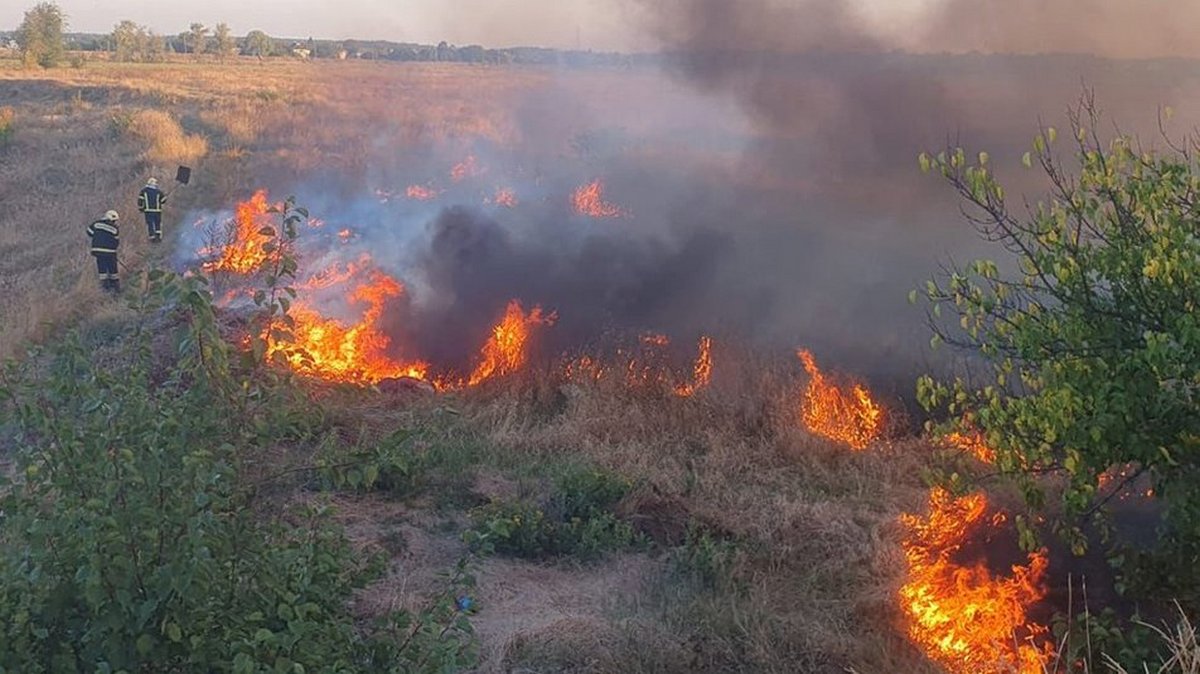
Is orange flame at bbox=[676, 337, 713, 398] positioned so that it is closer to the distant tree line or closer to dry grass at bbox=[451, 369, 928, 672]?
dry grass at bbox=[451, 369, 928, 672]

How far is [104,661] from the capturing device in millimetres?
3172

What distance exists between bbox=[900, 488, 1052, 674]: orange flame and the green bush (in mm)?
3229

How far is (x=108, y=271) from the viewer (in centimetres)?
1353

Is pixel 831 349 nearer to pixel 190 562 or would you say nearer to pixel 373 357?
pixel 373 357

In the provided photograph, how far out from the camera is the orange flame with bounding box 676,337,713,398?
1038 centimetres

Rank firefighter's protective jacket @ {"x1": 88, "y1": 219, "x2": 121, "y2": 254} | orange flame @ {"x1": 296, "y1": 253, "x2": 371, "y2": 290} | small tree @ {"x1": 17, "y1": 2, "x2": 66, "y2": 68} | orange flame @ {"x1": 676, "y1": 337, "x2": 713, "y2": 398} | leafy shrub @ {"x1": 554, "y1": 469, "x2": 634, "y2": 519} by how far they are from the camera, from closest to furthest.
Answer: leafy shrub @ {"x1": 554, "y1": 469, "x2": 634, "y2": 519}, orange flame @ {"x1": 676, "y1": 337, "x2": 713, "y2": 398}, orange flame @ {"x1": 296, "y1": 253, "x2": 371, "y2": 290}, firefighter's protective jacket @ {"x1": 88, "y1": 219, "x2": 121, "y2": 254}, small tree @ {"x1": 17, "y1": 2, "x2": 66, "y2": 68}

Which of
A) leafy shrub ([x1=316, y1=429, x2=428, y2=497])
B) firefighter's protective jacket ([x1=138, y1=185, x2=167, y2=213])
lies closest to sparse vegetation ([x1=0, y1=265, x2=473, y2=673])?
leafy shrub ([x1=316, y1=429, x2=428, y2=497])

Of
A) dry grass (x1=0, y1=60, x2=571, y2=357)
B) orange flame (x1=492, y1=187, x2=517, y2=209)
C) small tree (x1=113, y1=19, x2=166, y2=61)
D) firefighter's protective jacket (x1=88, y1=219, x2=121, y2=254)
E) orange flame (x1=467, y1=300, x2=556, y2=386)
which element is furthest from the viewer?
small tree (x1=113, y1=19, x2=166, y2=61)

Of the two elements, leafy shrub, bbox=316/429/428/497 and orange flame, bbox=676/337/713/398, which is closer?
leafy shrub, bbox=316/429/428/497

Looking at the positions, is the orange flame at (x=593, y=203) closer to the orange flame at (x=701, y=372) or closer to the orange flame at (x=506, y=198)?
the orange flame at (x=506, y=198)

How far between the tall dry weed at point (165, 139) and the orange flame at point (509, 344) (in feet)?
41.9

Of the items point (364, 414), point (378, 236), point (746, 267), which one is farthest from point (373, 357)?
point (746, 267)

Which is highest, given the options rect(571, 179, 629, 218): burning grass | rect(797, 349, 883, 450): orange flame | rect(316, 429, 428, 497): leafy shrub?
rect(316, 429, 428, 497): leafy shrub

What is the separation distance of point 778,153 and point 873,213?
274cm
